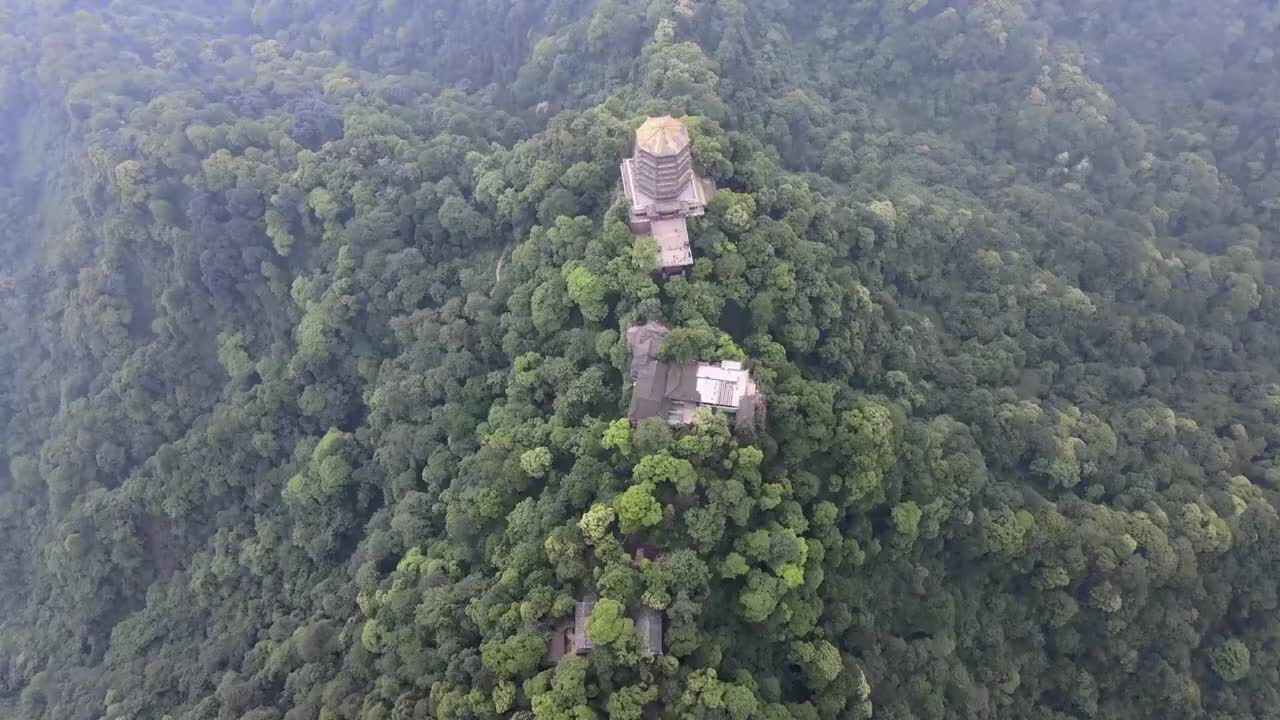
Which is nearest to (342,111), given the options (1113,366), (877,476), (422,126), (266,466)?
(422,126)

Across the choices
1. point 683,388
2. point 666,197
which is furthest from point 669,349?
point 666,197

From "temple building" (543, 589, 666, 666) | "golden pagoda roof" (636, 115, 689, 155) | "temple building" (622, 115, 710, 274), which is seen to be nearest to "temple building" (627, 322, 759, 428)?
"temple building" (622, 115, 710, 274)

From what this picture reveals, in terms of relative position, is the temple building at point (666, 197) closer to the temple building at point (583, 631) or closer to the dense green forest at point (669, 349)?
the dense green forest at point (669, 349)

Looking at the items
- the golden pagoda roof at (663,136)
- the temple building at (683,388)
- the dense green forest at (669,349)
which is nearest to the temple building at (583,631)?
the dense green forest at (669,349)

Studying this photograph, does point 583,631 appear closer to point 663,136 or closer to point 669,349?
point 669,349

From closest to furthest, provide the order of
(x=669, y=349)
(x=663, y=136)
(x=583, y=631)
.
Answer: (x=583, y=631), (x=669, y=349), (x=663, y=136)

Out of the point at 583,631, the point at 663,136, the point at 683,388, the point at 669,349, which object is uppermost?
the point at 663,136
